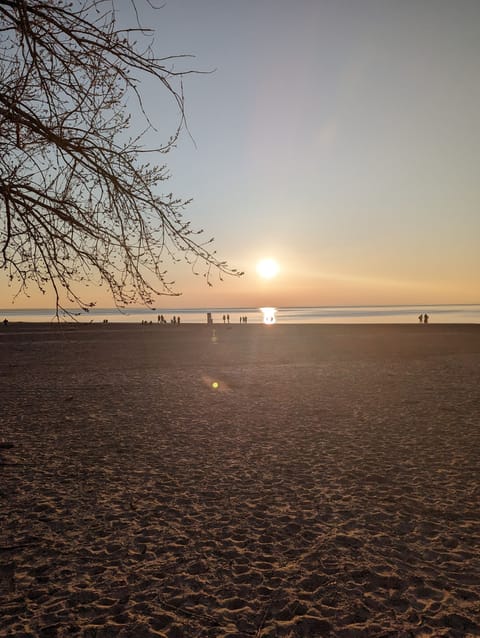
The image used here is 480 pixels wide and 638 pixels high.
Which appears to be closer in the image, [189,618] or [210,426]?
[189,618]

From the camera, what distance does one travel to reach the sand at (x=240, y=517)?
12.8 ft

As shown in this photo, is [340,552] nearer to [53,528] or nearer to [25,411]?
[53,528]

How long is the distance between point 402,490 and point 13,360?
21.7 m

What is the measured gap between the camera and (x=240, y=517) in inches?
226

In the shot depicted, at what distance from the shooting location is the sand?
389 cm

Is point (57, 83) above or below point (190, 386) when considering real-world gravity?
above

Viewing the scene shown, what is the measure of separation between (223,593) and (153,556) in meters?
0.98

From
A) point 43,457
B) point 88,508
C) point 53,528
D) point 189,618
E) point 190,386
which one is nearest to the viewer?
point 189,618

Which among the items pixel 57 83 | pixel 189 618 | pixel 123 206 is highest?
pixel 57 83

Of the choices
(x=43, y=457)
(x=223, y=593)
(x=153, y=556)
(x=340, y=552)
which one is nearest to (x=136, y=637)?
(x=223, y=593)

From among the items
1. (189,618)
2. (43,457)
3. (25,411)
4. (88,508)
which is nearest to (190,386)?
(25,411)

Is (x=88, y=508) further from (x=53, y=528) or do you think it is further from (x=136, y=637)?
(x=136, y=637)

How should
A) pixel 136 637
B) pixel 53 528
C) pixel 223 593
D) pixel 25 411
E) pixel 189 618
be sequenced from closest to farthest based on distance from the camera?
pixel 136 637
pixel 189 618
pixel 223 593
pixel 53 528
pixel 25 411

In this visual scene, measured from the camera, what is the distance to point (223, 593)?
164 inches
